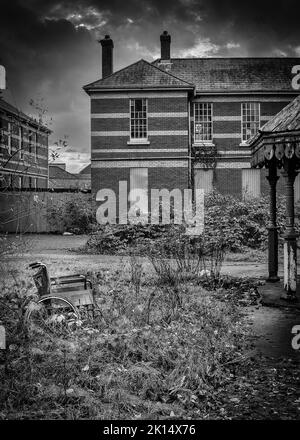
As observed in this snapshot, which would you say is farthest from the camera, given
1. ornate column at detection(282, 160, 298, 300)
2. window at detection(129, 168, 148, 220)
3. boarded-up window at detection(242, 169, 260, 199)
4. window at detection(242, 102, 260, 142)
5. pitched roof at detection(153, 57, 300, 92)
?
window at detection(242, 102, 260, 142)

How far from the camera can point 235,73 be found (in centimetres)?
2873

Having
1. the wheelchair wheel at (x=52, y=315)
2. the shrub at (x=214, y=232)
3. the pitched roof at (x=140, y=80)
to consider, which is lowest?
the wheelchair wheel at (x=52, y=315)

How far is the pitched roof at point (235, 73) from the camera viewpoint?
27.9m

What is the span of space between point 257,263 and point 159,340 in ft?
30.5

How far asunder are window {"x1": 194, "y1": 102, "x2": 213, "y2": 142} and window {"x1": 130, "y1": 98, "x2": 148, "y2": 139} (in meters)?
3.34

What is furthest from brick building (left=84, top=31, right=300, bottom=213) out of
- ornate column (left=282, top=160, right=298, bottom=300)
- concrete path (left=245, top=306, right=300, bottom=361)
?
concrete path (left=245, top=306, right=300, bottom=361)

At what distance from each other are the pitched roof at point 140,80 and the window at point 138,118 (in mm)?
1029

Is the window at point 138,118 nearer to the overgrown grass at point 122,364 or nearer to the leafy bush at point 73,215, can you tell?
the leafy bush at point 73,215

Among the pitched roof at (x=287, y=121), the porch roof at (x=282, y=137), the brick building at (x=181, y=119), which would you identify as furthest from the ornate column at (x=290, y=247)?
the brick building at (x=181, y=119)

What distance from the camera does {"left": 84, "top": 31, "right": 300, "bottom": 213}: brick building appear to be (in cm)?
2667

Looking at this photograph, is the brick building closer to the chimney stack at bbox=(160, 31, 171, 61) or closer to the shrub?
the chimney stack at bbox=(160, 31, 171, 61)

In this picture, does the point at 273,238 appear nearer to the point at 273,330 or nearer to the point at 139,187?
the point at 273,330
